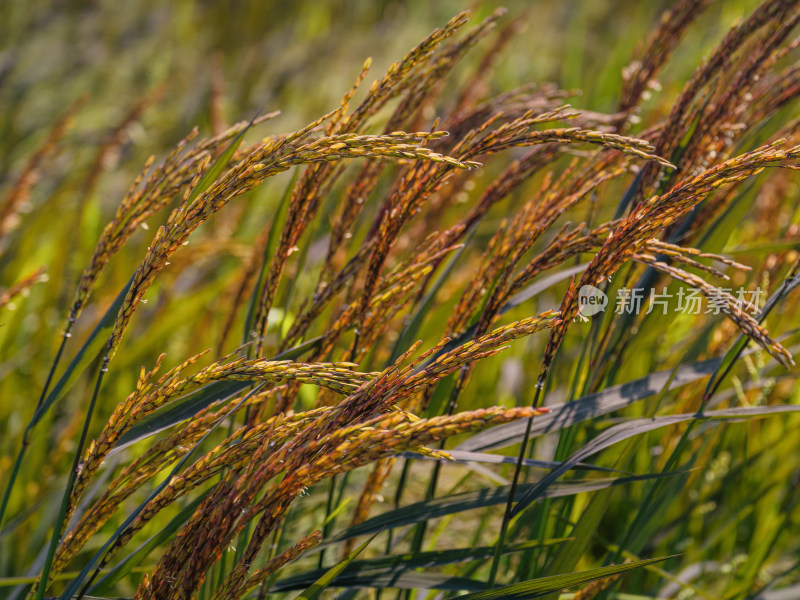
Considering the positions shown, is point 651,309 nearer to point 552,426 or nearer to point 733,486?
point 552,426

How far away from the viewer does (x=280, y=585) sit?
3.34ft

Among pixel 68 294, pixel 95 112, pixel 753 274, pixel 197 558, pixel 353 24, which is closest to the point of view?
pixel 197 558

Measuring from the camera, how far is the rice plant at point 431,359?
77 cm

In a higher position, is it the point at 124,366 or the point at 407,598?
the point at 124,366

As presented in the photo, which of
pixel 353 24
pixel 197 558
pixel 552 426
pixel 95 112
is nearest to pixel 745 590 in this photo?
pixel 552 426

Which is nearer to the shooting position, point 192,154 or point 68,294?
point 192,154

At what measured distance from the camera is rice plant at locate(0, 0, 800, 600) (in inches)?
30.2

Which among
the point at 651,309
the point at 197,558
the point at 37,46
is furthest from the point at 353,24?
the point at 197,558

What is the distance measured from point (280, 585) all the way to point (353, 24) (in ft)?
21.0

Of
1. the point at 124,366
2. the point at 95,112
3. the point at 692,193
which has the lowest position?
the point at 692,193

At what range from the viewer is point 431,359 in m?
1.20

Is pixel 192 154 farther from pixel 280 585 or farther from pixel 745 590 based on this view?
pixel 745 590

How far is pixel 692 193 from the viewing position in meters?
0.78

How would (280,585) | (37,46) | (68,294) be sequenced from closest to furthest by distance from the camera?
1. (280,585)
2. (68,294)
3. (37,46)
